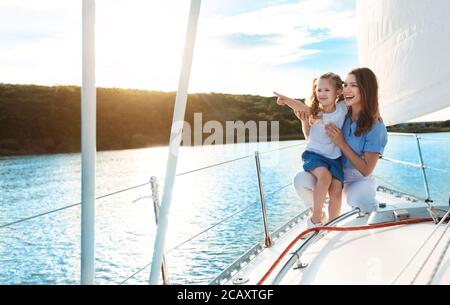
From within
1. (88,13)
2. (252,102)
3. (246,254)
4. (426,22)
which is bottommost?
(246,254)

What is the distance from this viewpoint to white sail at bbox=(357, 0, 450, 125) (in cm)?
133

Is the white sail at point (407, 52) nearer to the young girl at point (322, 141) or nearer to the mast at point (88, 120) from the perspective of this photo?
the young girl at point (322, 141)

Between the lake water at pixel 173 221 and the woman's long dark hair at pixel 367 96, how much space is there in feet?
1.84

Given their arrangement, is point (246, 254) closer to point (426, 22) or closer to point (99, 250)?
point (426, 22)

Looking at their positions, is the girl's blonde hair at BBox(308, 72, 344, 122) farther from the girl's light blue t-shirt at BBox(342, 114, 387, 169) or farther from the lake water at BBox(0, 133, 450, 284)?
the lake water at BBox(0, 133, 450, 284)

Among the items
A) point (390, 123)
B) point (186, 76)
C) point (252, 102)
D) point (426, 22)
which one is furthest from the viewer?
point (252, 102)

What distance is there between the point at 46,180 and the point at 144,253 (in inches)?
631

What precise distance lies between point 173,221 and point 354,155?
749cm

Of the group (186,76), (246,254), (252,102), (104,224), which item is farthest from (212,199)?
(252,102)

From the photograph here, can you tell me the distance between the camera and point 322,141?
5.83 feet

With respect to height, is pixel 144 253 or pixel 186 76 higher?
pixel 186 76

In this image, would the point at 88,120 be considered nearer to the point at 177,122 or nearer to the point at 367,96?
the point at 177,122

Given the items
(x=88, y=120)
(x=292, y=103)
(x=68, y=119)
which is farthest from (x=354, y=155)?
(x=68, y=119)
